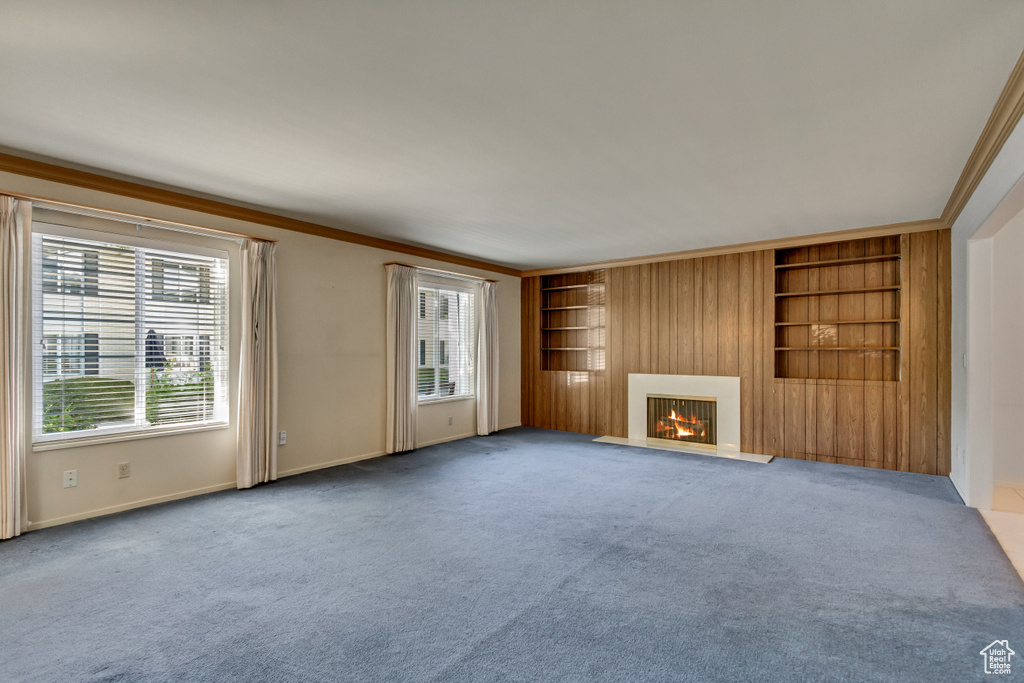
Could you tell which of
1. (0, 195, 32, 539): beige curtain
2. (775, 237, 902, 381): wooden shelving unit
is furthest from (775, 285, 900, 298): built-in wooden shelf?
(0, 195, 32, 539): beige curtain

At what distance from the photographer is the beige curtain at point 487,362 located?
7258 mm

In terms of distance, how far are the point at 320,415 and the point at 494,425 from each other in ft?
9.16

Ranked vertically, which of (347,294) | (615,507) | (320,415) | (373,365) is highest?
(347,294)

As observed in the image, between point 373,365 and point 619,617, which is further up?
point 373,365

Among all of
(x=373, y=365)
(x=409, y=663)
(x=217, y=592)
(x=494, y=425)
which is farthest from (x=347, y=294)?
(x=409, y=663)

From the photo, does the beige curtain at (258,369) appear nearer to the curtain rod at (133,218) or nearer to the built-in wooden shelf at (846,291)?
the curtain rod at (133,218)

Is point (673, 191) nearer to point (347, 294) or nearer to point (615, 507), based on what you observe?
point (615, 507)

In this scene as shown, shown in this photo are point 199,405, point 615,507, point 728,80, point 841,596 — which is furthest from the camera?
point 199,405

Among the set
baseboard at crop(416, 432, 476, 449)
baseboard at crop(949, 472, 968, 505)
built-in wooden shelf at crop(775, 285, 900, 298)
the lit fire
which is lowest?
baseboard at crop(416, 432, 476, 449)

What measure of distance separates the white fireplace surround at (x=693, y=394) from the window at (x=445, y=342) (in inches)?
91.3

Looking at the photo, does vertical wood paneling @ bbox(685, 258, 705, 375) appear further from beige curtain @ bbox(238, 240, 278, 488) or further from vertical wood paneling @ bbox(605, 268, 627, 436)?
beige curtain @ bbox(238, 240, 278, 488)

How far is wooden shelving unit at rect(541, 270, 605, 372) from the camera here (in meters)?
7.53

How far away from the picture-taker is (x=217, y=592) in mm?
2635

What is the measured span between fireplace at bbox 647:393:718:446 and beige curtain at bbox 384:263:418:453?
3.16 metres
